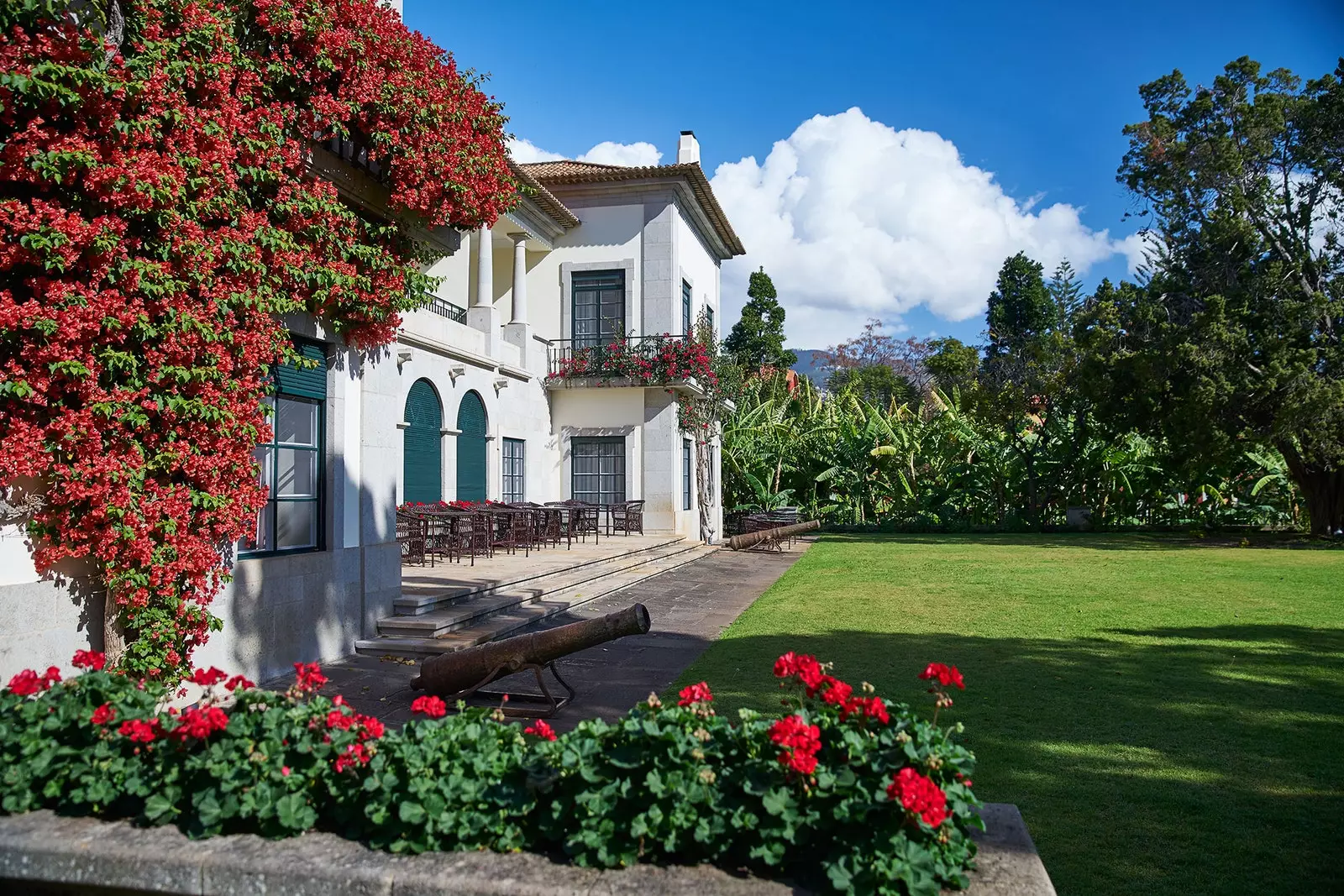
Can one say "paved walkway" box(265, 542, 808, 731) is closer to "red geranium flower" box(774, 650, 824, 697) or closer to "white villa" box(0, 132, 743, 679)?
"white villa" box(0, 132, 743, 679)

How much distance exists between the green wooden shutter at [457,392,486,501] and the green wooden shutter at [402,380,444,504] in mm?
684

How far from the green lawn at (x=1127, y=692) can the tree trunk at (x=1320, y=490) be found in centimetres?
765

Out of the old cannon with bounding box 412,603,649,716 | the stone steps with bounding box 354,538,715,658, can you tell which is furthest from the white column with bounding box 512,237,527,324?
the old cannon with bounding box 412,603,649,716

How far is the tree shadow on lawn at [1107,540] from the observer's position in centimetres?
1953

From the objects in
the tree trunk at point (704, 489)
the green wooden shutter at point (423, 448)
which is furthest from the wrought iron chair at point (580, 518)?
the tree trunk at point (704, 489)

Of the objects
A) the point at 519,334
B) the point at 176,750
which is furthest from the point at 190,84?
the point at 519,334

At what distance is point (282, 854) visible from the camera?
2.54 metres

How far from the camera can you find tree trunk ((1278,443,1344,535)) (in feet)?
67.9

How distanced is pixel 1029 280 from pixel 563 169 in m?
35.2

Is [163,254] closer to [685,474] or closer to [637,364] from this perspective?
[637,364]

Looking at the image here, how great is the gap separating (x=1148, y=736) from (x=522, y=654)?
12.3ft

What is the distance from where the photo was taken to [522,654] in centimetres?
570

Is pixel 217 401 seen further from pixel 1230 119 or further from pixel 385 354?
pixel 1230 119

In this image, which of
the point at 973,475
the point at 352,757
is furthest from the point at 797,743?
the point at 973,475
